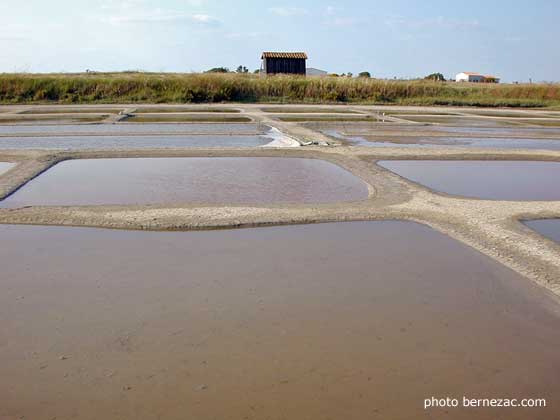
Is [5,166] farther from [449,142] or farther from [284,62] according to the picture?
[284,62]

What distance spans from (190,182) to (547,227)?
20.1 ft

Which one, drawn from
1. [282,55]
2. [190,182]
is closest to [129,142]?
[190,182]

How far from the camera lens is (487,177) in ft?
38.0

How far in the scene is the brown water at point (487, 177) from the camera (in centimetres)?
1009

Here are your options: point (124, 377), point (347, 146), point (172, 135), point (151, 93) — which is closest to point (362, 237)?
point (124, 377)

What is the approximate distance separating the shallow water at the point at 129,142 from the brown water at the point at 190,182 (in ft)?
7.77

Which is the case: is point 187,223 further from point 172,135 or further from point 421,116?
point 421,116

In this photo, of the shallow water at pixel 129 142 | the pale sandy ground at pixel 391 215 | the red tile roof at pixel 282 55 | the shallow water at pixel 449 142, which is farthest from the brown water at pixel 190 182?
the red tile roof at pixel 282 55

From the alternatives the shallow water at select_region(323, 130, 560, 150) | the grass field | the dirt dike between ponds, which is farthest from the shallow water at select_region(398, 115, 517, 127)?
the dirt dike between ponds

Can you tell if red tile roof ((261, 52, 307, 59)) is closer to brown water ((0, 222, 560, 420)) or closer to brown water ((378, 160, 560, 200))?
brown water ((378, 160, 560, 200))

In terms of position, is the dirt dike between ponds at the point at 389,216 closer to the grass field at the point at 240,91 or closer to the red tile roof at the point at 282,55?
the grass field at the point at 240,91

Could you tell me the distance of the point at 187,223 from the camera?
740cm

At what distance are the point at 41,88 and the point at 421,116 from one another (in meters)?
22.4

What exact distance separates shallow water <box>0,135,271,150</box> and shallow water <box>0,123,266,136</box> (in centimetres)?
102
